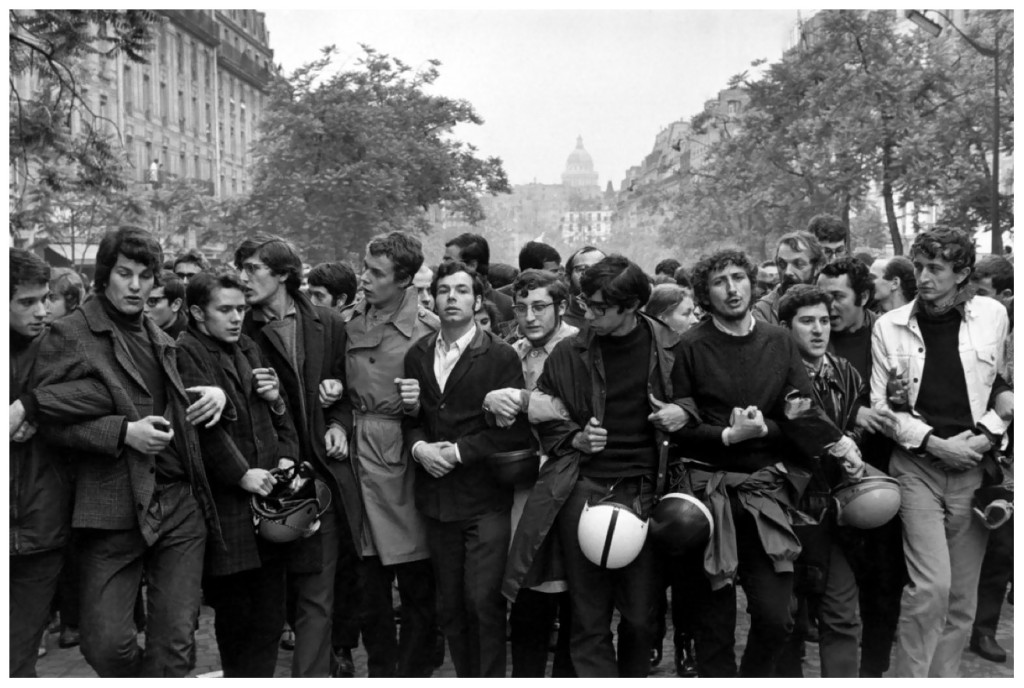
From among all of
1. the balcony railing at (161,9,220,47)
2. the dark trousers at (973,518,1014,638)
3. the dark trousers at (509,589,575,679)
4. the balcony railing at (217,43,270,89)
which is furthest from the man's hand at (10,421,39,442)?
the balcony railing at (217,43,270,89)

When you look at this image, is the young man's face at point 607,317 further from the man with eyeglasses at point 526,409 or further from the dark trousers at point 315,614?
the dark trousers at point 315,614

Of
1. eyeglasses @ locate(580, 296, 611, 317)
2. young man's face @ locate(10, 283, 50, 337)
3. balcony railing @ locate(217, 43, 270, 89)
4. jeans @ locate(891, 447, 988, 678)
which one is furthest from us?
balcony railing @ locate(217, 43, 270, 89)

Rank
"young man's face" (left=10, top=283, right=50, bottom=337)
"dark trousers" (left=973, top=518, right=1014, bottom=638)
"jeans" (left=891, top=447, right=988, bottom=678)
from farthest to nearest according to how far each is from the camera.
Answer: "dark trousers" (left=973, top=518, right=1014, bottom=638) → "jeans" (left=891, top=447, right=988, bottom=678) → "young man's face" (left=10, top=283, right=50, bottom=337)

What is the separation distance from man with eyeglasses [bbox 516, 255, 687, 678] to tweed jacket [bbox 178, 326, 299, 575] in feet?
3.82

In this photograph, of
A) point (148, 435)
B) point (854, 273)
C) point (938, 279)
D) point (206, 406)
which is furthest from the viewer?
point (854, 273)

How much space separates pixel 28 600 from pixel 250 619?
999 millimetres

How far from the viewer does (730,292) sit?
5.33m

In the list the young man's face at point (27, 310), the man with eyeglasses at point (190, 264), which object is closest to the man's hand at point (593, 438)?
the young man's face at point (27, 310)

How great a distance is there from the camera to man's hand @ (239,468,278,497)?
535 centimetres

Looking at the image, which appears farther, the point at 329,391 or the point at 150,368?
the point at 329,391

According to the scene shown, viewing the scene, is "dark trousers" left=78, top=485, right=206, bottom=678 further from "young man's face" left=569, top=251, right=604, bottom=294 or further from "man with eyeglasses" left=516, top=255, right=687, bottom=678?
"young man's face" left=569, top=251, right=604, bottom=294

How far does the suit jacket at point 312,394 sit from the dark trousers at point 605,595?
3.55 ft

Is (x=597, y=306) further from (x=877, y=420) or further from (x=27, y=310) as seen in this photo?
(x=27, y=310)

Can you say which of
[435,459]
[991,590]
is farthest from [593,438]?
[991,590]
